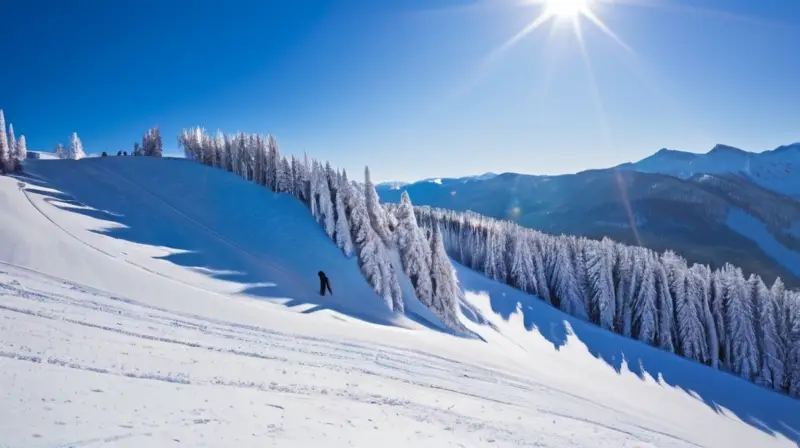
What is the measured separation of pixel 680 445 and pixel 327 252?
862 inches

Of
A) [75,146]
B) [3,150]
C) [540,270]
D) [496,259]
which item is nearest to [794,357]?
[540,270]

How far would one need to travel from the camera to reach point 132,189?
111ft

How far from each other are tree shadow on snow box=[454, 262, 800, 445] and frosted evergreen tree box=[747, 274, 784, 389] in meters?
5.26

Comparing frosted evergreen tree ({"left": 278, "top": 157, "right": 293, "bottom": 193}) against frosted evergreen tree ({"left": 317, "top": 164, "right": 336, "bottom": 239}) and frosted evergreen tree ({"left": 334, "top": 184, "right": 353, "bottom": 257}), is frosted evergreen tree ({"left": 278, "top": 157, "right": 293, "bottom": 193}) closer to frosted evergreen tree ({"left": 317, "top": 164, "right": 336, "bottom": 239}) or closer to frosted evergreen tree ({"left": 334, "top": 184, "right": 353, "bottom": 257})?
frosted evergreen tree ({"left": 317, "top": 164, "right": 336, "bottom": 239})

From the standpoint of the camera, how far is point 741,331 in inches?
1545

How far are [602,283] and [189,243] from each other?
156ft

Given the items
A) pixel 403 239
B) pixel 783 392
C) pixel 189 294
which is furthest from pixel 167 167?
pixel 783 392

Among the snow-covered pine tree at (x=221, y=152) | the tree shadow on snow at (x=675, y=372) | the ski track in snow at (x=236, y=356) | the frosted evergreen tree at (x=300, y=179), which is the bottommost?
the tree shadow on snow at (x=675, y=372)

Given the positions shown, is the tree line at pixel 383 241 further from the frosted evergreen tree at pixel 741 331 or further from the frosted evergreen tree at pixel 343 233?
the frosted evergreen tree at pixel 741 331

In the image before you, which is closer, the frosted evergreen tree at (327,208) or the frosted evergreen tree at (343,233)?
the frosted evergreen tree at (343,233)

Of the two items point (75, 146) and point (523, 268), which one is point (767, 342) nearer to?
point (523, 268)

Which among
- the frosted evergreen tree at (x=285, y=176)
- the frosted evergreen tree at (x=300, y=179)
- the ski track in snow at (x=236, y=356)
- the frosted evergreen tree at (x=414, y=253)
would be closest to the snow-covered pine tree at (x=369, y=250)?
the frosted evergreen tree at (x=414, y=253)

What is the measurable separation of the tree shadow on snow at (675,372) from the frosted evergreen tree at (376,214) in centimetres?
1783

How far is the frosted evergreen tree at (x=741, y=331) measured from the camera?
38469mm
